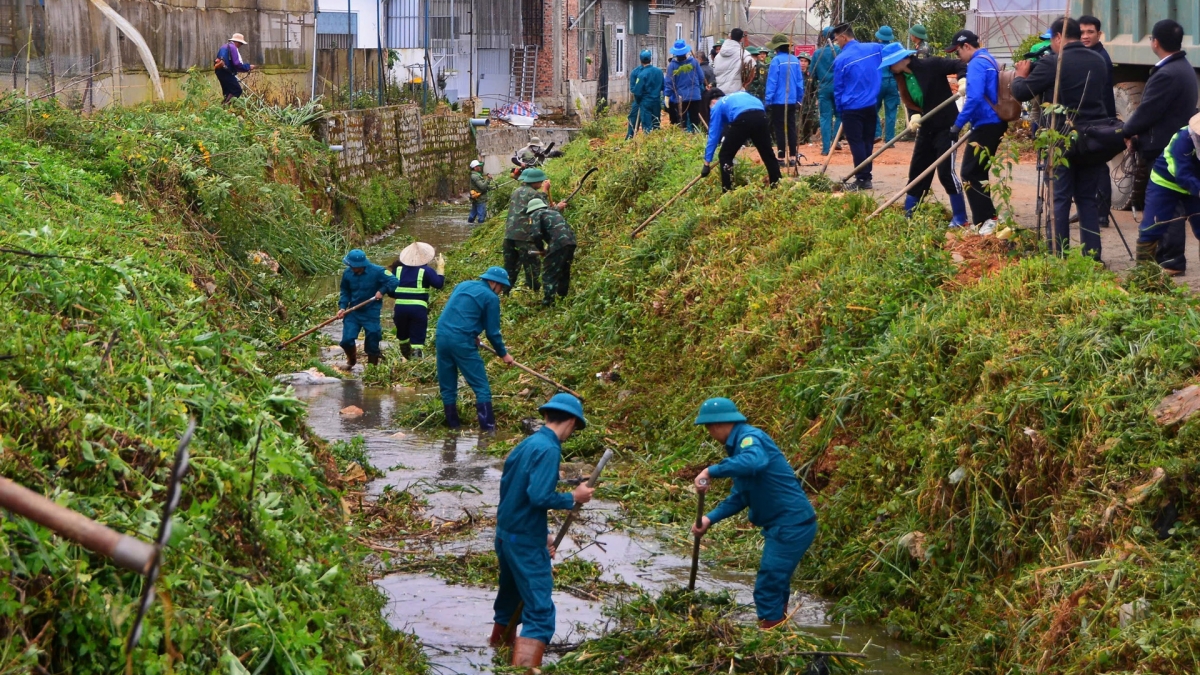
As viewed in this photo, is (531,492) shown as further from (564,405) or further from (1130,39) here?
(1130,39)

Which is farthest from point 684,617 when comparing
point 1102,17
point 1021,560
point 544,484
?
point 1102,17

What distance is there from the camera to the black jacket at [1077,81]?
31.9 feet

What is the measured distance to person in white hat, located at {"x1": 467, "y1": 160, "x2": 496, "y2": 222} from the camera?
74.1 feet

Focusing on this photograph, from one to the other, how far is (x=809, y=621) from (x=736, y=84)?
38.3 ft

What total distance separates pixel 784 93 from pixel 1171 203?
755 centimetres

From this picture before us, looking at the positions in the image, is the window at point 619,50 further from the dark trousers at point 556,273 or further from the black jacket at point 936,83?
the black jacket at point 936,83

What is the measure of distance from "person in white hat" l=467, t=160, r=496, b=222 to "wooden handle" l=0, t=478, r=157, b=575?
20.0 m

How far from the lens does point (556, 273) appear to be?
583 inches

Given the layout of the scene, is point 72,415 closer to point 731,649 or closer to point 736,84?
point 731,649

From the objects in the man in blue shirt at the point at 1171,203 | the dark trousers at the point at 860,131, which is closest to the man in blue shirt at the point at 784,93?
the dark trousers at the point at 860,131

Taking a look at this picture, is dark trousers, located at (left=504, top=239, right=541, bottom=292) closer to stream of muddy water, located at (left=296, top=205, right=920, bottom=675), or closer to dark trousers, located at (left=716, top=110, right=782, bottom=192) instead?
dark trousers, located at (left=716, top=110, right=782, bottom=192)

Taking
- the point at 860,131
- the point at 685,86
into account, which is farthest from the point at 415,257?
the point at 685,86

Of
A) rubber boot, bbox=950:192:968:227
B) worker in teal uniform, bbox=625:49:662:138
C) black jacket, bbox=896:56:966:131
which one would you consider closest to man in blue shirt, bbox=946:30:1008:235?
rubber boot, bbox=950:192:968:227

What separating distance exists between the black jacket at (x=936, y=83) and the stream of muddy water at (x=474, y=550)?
206 inches
